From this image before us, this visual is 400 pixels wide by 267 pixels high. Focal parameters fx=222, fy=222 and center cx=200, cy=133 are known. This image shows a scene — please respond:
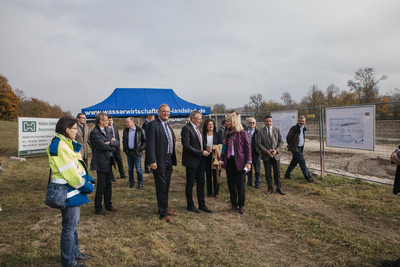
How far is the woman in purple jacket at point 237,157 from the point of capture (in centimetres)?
414

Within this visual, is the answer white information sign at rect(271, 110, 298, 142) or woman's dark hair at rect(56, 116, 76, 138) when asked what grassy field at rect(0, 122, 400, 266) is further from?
white information sign at rect(271, 110, 298, 142)

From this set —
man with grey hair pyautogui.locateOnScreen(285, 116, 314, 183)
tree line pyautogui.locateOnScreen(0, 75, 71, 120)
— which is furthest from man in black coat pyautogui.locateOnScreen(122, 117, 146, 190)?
tree line pyautogui.locateOnScreen(0, 75, 71, 120)

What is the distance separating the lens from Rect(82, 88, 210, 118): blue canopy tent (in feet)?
34.0

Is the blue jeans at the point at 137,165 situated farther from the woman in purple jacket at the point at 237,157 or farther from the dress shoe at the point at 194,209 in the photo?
the woman in purple jacket at the point at 237,157

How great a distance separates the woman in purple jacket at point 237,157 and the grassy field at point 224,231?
42 centimetres

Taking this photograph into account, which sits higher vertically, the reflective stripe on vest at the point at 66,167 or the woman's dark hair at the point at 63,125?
the woman's dark hair at the point at 63,125

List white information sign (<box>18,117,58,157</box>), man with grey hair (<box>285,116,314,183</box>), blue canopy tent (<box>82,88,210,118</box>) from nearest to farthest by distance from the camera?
man with grey hair (<box>285,116,314,183</box>) < blue canopy tent (<box>82,88,210,118</box>) < white information sign (<box>18,117,58,157</box>)

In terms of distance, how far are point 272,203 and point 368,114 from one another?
355 cm

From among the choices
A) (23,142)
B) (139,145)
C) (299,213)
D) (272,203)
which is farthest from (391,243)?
(23,142)

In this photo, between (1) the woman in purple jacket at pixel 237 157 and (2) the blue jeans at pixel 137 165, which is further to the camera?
(2) the blue jeans at pixel 137 165

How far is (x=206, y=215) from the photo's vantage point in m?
4.16

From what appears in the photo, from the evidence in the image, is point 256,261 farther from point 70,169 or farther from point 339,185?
point 339,185

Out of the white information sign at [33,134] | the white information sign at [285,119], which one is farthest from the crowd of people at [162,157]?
the white information sign at [33,134]

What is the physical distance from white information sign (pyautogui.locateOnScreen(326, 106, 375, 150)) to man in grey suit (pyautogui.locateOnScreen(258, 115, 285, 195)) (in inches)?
83.5
